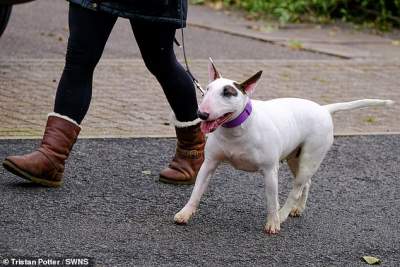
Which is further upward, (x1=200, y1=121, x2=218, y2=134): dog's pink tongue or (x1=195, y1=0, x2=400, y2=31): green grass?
(x1=200, y1=121, x2=218, y2=134): dog's pink tongue

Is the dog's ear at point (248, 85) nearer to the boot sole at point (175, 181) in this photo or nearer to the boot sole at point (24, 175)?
the boot sole at point (175, 181)

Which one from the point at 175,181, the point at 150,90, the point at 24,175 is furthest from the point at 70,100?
the point at 150,90

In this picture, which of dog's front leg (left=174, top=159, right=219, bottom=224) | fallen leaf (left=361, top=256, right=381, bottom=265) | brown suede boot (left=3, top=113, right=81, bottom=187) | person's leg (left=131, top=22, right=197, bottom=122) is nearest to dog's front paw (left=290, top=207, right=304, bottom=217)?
dog's front leg (left=174, top=159, right=219, bottom=224)

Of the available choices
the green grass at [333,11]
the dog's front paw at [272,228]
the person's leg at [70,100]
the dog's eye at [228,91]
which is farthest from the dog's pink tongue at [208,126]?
the green grass at [333,11]

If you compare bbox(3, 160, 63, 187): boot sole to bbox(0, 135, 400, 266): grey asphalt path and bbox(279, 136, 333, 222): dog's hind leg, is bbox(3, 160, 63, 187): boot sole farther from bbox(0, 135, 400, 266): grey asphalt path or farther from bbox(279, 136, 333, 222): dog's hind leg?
bbox(279, 136, 333, 222): dog's hind leg

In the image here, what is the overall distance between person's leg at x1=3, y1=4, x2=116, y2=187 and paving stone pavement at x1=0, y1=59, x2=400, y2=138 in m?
1.35

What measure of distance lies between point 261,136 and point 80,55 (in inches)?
46.0

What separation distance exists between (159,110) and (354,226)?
307 centimetres

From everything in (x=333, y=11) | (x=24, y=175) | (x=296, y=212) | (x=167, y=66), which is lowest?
(x=333, y=11)

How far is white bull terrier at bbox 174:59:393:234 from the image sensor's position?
474 centimetres

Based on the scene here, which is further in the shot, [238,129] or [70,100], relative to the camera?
[70,100]

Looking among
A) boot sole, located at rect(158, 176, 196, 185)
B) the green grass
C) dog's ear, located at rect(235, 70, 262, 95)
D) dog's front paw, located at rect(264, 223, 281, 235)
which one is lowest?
the green grass

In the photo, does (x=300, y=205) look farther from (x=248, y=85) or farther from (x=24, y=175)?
(x=24, y=175)

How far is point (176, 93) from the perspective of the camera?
586 cm
